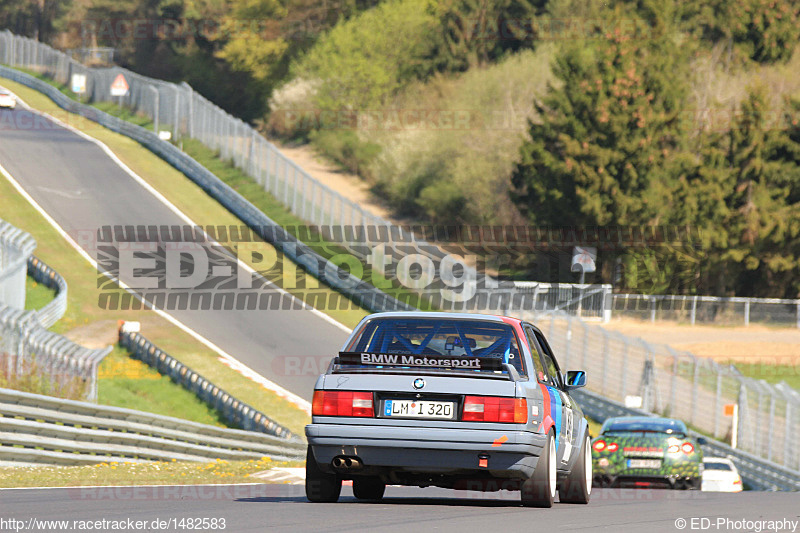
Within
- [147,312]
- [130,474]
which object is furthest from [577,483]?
[147,312]

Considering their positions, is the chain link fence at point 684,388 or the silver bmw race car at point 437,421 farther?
the chain link fence at point 684,388

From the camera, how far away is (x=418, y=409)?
9.41m

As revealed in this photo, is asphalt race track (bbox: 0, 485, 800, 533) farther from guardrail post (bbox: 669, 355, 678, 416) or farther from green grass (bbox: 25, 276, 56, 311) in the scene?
green grass (bbox: 25, 276, 56, 311)

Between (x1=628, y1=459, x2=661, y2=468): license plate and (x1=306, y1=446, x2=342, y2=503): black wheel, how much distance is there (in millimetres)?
8612

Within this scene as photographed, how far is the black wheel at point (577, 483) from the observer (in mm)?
11328

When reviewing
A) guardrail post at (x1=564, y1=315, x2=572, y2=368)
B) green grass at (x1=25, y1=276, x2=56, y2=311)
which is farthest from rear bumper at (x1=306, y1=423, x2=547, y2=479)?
green grass at (x1=25, y1=276, x2=56, y2=311)

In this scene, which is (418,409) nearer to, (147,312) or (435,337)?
(435,337)

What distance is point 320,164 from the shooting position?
263 ft

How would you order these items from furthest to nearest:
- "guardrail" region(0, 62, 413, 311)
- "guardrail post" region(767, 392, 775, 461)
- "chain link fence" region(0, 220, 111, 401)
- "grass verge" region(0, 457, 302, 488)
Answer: "guardrail" region(0, 62, 413, 311), "guardrail post" region(767, 392, 775, 461), "chain link fence" region(0, 220, 111, 401), "grass verge" region(0, 457, 302, 488)

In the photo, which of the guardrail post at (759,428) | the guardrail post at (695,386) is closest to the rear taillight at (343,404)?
the guardrail post at (759,428)

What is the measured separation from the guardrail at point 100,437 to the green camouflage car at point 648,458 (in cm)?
511

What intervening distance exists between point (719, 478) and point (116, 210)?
29.8 metres

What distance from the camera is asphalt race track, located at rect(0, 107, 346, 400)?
3419 cm

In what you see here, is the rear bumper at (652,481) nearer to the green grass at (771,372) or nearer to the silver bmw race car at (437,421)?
the silver bmw race car at (437,421)
